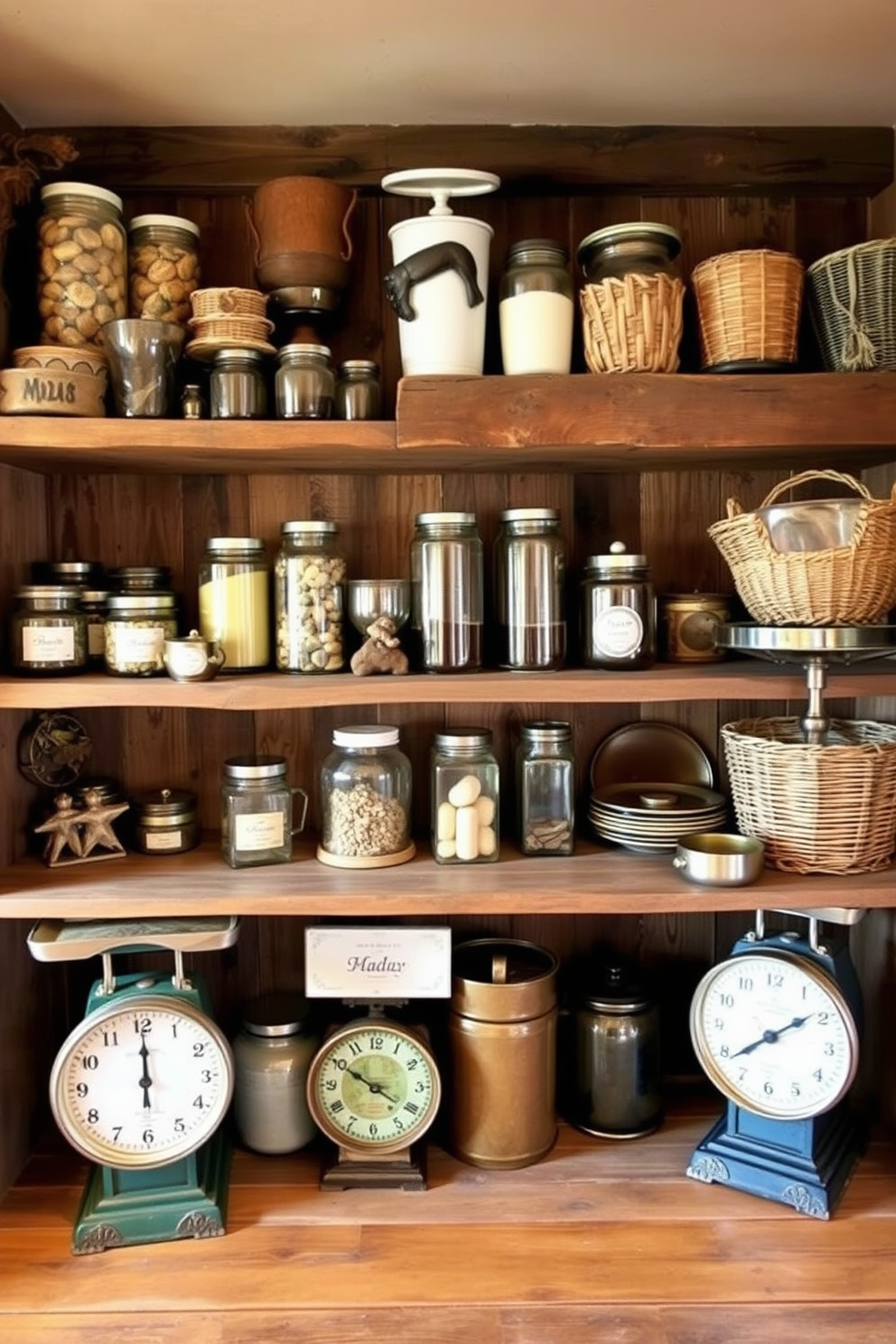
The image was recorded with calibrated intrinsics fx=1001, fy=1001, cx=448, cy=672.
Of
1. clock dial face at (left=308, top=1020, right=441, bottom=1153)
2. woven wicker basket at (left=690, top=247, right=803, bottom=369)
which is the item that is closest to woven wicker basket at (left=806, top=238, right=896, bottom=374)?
woven wicker basket at (left=690, top=247, right=803, bottom=369)

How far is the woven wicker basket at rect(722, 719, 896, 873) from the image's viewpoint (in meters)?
1.41

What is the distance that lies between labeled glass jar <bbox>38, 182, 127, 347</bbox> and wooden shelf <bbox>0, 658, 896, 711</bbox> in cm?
51

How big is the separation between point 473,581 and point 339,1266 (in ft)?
3.22

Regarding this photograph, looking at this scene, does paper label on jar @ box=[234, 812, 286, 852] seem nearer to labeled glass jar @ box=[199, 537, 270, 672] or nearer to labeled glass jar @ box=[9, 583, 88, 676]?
labeled glass jar @ box=[199, 537, 270, 672]

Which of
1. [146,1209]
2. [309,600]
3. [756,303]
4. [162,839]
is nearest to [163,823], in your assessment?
[162,839]

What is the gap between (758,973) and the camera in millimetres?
1475

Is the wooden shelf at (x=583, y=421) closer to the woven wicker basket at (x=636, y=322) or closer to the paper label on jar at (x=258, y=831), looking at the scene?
the woven wicker basket at (x=636, y=322)

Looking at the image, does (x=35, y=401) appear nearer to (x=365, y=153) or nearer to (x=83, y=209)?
(x=83, y=209)

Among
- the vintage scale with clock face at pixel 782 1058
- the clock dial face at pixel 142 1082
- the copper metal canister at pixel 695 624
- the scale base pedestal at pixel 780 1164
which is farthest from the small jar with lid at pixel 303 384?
the scale base pedestal at pixel 780 1164

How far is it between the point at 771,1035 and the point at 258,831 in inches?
32.2

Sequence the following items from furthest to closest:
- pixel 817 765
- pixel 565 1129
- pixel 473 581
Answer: pixel 565 1129 < pixel 473 581 < pixel 817 765

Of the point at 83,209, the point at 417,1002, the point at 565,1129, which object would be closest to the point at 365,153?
the point at 83,209

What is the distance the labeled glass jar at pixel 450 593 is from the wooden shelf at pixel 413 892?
326 mm

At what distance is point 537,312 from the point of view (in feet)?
4.73
